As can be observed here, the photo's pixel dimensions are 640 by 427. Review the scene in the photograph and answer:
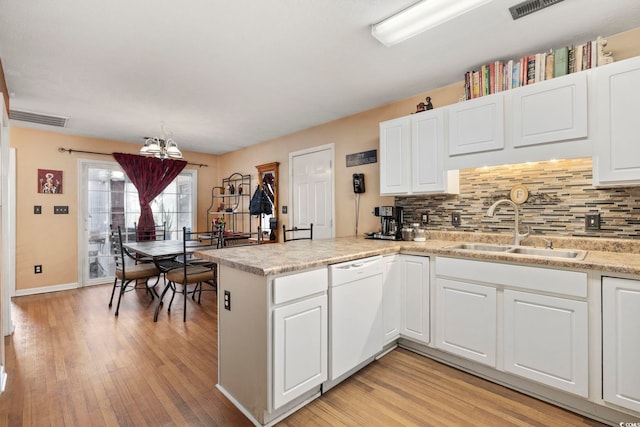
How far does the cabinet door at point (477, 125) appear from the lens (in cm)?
221

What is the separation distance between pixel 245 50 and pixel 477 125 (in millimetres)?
1868

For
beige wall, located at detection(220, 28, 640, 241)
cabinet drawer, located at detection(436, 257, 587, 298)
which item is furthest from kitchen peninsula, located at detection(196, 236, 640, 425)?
beige wall, located at detection(220, 28, 640, 241)

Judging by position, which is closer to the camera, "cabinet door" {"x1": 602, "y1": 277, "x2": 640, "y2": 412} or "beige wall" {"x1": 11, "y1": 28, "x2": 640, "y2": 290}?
"cabinet door" {"x1": 602, "y1": 277, "x2": 640, "y2": 412}

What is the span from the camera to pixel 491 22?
6.18 feet

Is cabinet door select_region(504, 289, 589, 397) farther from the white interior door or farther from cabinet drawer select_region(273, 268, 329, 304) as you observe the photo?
the white interior door

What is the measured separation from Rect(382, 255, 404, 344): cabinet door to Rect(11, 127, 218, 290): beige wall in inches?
190

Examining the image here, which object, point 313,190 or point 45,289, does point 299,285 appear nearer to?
point 313,190

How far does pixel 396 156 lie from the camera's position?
2.84 metres

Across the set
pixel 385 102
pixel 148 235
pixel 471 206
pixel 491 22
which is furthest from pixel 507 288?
pixel 148 235

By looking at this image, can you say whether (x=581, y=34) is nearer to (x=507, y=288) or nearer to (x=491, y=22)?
(x=491, y=22)

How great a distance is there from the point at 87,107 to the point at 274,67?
2396mm

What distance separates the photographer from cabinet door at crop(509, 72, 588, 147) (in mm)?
1879

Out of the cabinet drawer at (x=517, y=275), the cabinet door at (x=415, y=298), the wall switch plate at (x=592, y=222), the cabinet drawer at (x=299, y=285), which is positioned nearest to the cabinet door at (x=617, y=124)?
the wall switch plate at (x=592, y=222)

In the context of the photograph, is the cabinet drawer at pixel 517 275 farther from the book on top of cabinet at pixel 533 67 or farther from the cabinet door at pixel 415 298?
the book on top of cabinet at pixel 533 67
